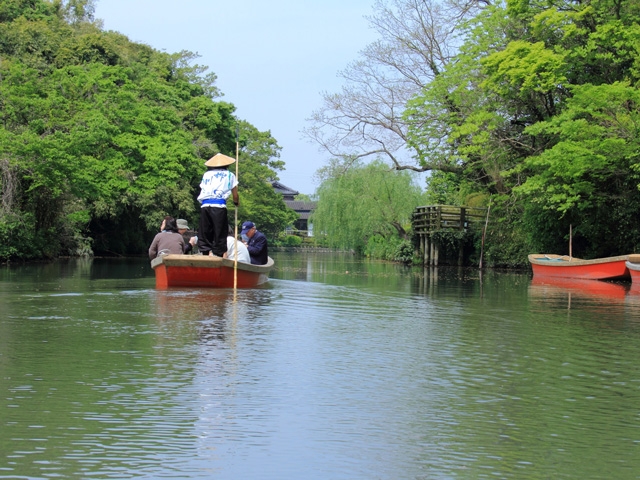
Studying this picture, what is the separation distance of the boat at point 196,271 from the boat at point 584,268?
12.0 metres

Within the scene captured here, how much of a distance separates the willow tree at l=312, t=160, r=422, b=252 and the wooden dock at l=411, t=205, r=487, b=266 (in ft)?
23.1

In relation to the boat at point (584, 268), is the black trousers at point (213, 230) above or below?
above

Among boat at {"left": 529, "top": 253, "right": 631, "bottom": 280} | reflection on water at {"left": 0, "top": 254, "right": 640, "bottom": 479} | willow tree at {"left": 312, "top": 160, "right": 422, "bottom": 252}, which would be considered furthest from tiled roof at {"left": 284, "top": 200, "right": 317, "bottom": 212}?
reflection on water at {"left": 0, "top": 254, "right": 640, "bottom": 479}

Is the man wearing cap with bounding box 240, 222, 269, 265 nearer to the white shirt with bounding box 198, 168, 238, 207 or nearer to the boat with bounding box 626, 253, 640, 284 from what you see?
the white shirt with bounding box 198, 168, 238, 207

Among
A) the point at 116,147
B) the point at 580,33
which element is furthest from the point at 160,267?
the point at 116,147

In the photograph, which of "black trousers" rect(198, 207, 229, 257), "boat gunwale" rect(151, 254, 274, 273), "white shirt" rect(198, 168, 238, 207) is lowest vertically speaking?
"boat gunwale" rect(151, 254, 274, 273)

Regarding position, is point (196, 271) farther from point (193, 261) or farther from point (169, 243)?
point (169, 243)

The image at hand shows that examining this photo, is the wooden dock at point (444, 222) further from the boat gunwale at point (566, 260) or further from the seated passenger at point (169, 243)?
the seated passenger at point (169, 243)

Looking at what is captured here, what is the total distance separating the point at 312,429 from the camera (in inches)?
193

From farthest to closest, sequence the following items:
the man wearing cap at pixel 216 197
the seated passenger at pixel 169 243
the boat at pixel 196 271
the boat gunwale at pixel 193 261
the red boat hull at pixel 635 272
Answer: the red boat hull at pixel 635 272
the seated passenger at pixel 169 243
the man wearing cap at pixel 216 197
the boat at pixel 196 271
the boat gunwale at pixel 193 261

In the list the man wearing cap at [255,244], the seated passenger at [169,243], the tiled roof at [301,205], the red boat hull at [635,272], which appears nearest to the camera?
the seated passenger at [169,243]

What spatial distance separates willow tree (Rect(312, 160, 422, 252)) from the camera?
175 feet

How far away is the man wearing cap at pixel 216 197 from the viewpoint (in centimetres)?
1412

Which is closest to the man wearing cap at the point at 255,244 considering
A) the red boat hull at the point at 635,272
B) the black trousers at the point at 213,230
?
the black trousers at the point at 213,230
